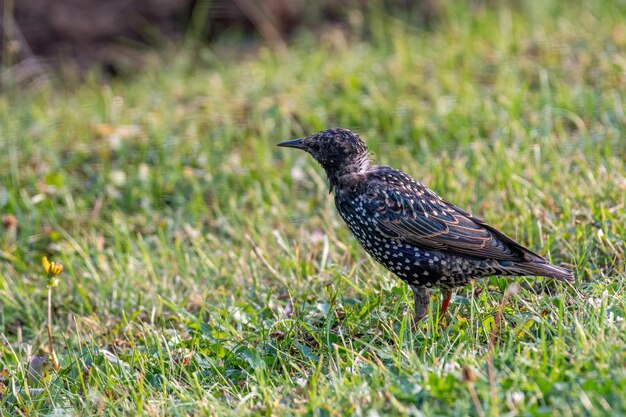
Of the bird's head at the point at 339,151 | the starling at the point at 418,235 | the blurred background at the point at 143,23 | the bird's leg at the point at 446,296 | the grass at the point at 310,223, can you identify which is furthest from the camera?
the blurred background at the point at 143,23

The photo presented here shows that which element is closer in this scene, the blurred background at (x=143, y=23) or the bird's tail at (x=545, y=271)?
the bird's tail at (x=545, y=271)

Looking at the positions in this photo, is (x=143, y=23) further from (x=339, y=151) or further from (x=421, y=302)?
(x=421, y=302)

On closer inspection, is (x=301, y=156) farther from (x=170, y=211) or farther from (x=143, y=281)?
(x=143, y=281)

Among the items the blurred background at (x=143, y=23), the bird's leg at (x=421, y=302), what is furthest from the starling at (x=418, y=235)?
the blurred background at (x=143, y=23)

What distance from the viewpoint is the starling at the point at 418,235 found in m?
4.54

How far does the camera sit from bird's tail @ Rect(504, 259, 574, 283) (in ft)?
14.4

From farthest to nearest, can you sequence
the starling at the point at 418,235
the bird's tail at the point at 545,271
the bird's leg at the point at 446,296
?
the bird's leg at the point at 446,296, the starling at the point at 418,235, the bird's tail at the point at 545,271

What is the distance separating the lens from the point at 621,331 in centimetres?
381

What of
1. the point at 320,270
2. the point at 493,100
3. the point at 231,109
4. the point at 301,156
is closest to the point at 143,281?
the point at 320,270

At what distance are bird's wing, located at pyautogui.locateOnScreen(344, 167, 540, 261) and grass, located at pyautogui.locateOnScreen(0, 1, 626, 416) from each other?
0.27 m

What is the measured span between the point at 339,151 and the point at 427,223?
662 mm

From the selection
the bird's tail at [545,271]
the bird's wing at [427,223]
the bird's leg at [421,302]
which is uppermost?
the bird's wing at [427,223]

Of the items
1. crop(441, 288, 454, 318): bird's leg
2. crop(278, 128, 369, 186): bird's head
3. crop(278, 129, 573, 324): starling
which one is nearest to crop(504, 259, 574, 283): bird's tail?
crop(278, 129, 573, 324): starling

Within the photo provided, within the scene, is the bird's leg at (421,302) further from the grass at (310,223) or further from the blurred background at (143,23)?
the blurred background at (143,23)
